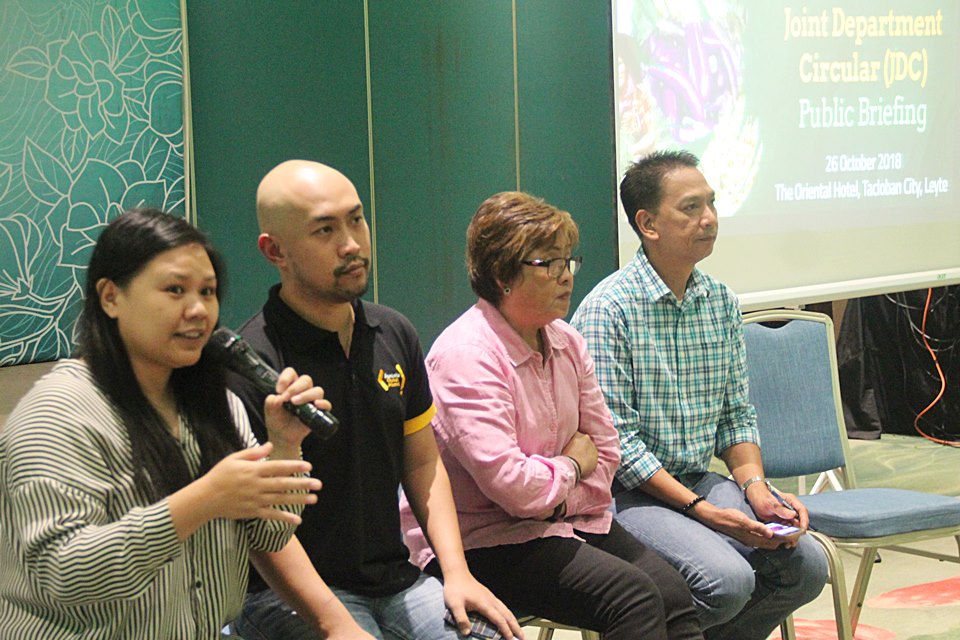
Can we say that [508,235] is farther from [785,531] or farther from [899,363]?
[899,363]

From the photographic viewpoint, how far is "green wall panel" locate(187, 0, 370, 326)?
2932 mm

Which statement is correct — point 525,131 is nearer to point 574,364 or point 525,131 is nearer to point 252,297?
point 252,297

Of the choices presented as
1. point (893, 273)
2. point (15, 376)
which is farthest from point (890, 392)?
point (15, 376)

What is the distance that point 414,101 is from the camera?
3.37 meters

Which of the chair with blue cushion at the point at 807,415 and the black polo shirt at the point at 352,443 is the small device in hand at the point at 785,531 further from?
the black polo shirt at the point at 352,443

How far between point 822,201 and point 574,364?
91.2 inches

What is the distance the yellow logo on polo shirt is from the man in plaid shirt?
70 centimetres

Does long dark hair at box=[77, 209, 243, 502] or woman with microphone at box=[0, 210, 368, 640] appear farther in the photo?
long dark hair at box=[77, 209, 243, 502]

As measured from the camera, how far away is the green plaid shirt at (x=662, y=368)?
8.54 feet

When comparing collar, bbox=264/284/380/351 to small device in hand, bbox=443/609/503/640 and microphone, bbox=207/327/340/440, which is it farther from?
small device in hand, bbox=443/609/503/640

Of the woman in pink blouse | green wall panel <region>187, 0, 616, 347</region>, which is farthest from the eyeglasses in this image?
green wall panel <region>187, 0, 616, 347</region>

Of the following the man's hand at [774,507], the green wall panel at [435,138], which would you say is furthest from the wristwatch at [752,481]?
the green wall panel at [435,138]

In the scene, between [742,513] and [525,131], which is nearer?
[742,513]

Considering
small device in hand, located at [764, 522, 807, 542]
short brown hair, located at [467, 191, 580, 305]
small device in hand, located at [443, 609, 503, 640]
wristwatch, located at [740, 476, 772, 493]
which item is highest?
short brown hair, located at [467, 191, 580, 305]
